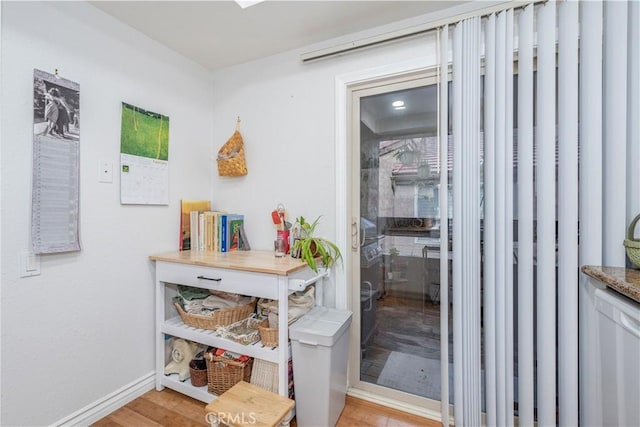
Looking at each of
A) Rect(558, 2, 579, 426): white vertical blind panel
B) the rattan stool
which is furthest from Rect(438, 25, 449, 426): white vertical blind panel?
the rattan stool

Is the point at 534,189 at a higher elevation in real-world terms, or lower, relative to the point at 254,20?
lower

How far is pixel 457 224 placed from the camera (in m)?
1.57

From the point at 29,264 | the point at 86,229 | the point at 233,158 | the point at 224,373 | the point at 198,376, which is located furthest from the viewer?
the point at 233,158

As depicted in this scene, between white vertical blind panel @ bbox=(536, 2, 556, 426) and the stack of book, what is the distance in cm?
186

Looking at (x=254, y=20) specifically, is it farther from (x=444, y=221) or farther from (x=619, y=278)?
(x=619, y=278)

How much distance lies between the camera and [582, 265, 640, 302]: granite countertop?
99cm

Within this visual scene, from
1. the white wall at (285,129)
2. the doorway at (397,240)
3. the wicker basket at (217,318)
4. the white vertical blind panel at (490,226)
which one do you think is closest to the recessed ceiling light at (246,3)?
the white wall at (285,129)

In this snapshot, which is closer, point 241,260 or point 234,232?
point 241,260

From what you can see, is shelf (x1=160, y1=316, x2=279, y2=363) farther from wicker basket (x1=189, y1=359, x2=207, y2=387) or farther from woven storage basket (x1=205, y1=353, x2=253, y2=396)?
wicker basket (x1=189, y1=359, x2=207, y2=387)

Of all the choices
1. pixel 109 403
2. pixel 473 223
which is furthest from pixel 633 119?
pixel 109 403

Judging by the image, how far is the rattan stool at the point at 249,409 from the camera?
1230 millimetres

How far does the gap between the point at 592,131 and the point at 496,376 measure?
1304 mm

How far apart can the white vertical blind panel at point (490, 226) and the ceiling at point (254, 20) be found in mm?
429

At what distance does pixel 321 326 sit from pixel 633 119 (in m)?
1.80
